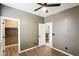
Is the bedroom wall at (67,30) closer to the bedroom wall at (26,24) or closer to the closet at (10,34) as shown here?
the bedroom wall at (26,24)

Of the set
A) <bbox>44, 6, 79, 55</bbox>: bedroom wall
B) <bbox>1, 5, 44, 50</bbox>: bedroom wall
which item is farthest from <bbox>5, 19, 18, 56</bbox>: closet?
<bbox>44, 6, 79, 55</bbox>: bedroom wall

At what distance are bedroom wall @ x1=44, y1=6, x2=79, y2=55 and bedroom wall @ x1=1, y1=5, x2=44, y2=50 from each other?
1.32m

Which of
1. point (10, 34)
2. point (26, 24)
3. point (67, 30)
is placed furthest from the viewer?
point (10, 34)

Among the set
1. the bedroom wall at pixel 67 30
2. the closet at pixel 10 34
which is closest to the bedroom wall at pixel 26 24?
the bedroom wall at pixel 67 30

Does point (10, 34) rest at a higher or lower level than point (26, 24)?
lower

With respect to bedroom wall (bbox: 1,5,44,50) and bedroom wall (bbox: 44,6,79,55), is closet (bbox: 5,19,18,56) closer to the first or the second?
bedroom wall (bbox: 1,5,44,50)

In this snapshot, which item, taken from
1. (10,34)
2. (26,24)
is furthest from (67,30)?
(10,34)

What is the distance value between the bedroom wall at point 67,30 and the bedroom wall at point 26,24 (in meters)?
1.32

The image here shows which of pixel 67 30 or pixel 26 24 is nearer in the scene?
pixel 67 30

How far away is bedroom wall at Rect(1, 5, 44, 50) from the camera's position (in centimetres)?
333

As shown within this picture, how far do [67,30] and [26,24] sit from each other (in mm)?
2365

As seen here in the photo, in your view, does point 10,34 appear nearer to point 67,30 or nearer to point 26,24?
point 26,24

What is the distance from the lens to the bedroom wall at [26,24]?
3.33 meters

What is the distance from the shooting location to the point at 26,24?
4.24 m
